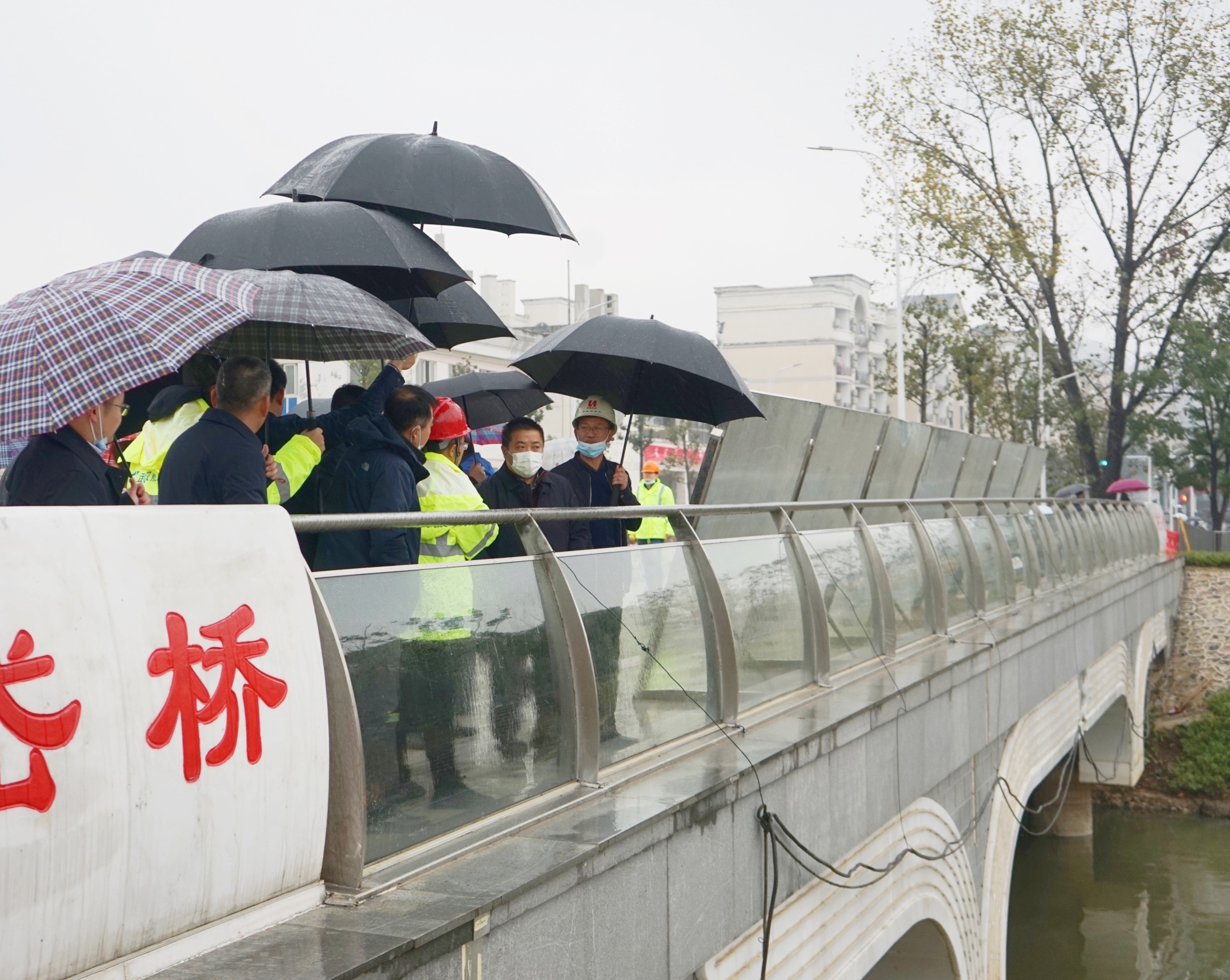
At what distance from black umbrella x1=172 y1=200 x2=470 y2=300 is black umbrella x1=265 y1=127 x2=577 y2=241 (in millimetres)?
365

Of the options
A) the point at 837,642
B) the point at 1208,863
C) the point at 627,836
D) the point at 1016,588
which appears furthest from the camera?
the point at 1208,863

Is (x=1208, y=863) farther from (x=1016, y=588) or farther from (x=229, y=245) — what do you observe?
(x=229, y=245)

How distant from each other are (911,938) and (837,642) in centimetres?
330

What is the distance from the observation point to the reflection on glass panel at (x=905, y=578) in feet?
27.2

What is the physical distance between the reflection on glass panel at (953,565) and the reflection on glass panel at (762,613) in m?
2.88

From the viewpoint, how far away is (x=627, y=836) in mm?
4031

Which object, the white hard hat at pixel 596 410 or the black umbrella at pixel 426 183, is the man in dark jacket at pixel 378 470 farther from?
the white hard hat at pixel 596 410

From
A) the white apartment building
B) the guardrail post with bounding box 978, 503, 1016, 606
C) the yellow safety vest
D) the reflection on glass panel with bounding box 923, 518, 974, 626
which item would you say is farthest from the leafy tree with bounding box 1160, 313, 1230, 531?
the white apartment building

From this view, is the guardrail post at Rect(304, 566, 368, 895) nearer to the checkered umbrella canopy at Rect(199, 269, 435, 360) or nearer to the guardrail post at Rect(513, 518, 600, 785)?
the guardrail post at Rect(513, 518, 600, 785)

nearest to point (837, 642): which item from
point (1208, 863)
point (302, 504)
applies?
point (302, 504)

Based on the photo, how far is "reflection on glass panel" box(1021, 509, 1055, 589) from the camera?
43.8 ft

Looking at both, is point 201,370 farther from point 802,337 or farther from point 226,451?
point 802,337

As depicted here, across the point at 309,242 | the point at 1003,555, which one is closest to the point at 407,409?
the point at 309,242

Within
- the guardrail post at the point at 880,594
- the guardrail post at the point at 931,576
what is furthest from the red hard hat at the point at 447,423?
the guardrail post at the point at 931,576
